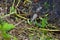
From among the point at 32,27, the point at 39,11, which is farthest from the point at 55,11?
the point at 32,27

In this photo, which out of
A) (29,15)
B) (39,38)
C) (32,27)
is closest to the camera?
(39,38)

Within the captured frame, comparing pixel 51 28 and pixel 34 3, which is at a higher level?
pixel 34 3

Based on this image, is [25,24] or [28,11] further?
[28,11]

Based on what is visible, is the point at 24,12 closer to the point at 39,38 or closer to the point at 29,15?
the point at 29,15

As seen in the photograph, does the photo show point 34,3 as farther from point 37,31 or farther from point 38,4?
point 37,31

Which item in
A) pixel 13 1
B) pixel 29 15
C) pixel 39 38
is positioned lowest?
pixel 39 38

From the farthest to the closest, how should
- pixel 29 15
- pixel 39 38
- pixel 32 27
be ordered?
pixel 29 15 → pixel 32 27 → pixel 39 38

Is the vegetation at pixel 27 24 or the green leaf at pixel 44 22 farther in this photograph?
the green leaf at pixel 44 22

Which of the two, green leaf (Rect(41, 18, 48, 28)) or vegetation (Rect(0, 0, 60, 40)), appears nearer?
vegetation (Rect(0, 0, 60, 40))

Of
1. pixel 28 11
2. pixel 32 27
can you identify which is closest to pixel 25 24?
pixel 32 27
